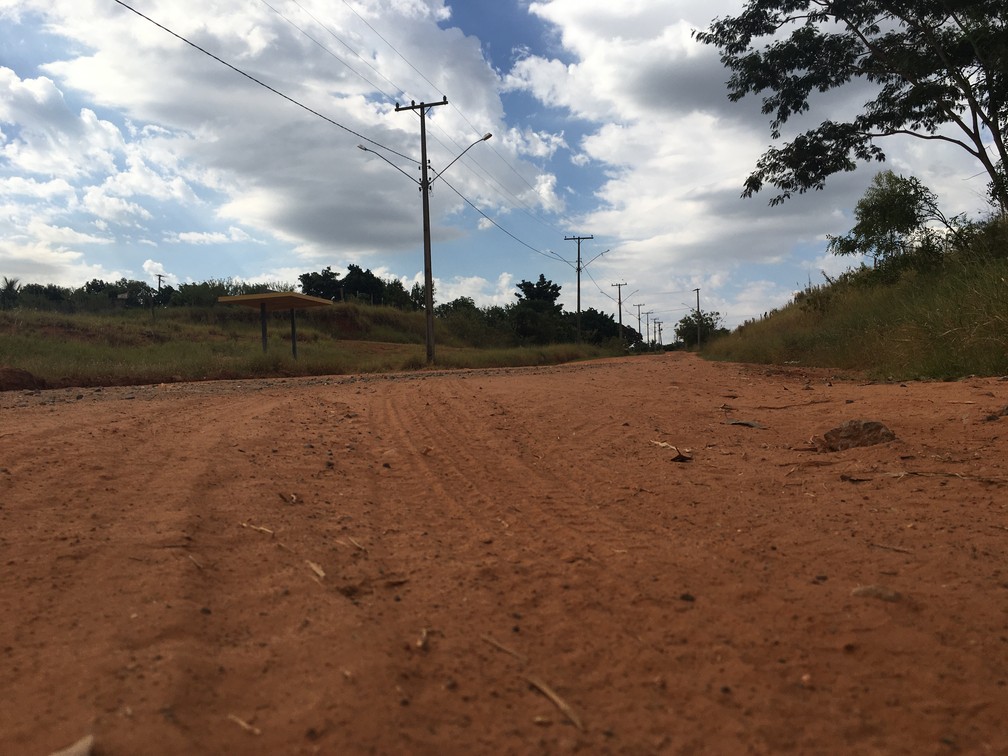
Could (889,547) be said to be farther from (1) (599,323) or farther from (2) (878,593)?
(1) (599,323)

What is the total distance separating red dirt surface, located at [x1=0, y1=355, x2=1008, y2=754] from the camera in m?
1.62

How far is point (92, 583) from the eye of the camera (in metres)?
2.34

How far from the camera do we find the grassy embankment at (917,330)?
23.0 ft

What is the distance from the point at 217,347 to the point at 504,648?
23.9 metres

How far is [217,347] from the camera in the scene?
2352 cm

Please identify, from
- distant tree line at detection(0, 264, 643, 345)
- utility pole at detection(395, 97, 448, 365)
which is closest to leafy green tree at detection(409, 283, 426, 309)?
distant tree line at detection(0, 264, 643, 345)

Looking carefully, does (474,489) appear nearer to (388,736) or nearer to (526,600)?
Answer: (526,600)

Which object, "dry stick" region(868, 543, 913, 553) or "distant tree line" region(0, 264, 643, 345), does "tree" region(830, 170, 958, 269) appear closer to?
"dry stick" region(868, 543, 913, 553)

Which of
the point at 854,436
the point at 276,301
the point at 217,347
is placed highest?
the point at 276,301

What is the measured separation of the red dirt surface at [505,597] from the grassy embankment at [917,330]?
120 inches

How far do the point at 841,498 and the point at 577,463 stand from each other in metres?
1.59

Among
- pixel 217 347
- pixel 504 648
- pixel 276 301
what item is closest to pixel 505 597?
pixel 504 648

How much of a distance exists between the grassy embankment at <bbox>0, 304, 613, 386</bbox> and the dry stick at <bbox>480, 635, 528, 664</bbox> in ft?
40.4

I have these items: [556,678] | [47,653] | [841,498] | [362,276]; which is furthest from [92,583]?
[362,276]
